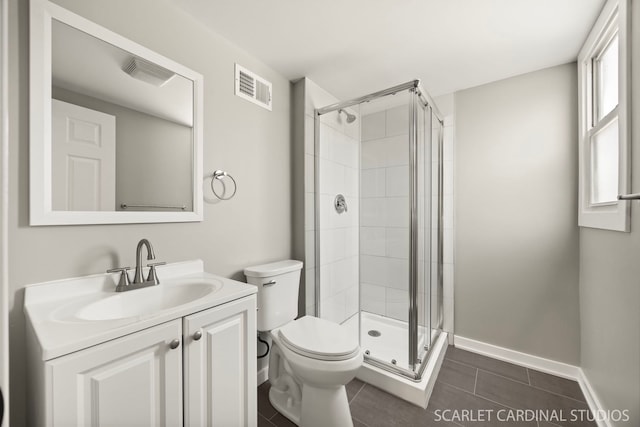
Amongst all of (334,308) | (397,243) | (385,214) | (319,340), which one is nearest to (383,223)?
(385,214)

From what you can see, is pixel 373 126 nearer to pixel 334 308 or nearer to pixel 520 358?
pixel 334 308

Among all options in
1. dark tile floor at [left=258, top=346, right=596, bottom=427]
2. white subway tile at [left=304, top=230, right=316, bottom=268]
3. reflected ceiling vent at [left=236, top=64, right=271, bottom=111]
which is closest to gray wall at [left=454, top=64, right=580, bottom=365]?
dark tile floor at [left=258, top=346, right=596, bottom=427]

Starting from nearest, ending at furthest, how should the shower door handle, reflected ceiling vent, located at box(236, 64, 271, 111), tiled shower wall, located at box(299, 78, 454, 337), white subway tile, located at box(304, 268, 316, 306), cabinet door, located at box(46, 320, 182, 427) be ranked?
1. cabinet door, located at box(46, 320, 182, 427)
2. reflected ceiling vent, located at box(236, 64, 271, 111)
3. tiled shower wall, located at box(299, 78, 454, 337)
4. white subway tile, located at box(304, 268, 316, 306)
5. the shower door handle

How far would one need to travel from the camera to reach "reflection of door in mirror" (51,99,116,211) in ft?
3.38

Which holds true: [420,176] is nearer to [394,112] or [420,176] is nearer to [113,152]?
[394,112]

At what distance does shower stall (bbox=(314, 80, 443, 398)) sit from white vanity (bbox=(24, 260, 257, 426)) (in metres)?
1.03

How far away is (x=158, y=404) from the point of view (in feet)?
2.88

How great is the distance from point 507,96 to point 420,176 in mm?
1060

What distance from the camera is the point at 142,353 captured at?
838mm

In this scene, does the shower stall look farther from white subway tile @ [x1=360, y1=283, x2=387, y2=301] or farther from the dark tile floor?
the dark tile floor

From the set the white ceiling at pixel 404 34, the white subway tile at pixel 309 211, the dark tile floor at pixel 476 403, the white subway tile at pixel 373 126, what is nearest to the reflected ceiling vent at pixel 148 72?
the white ceiling at pixel 404 34

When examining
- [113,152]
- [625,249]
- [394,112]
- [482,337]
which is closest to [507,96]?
[394,112]

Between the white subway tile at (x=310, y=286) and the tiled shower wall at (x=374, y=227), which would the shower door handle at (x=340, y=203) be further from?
the white subway tile at (x=310, y=286)

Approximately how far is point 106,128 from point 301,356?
1.42m
